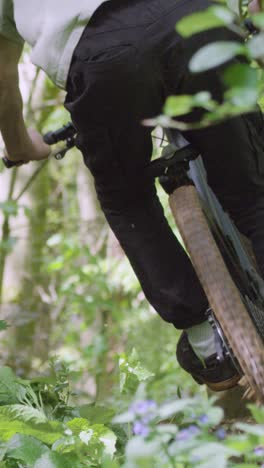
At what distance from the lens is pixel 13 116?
319 cm

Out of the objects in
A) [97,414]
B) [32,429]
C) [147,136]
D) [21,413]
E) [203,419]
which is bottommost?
[97,414]

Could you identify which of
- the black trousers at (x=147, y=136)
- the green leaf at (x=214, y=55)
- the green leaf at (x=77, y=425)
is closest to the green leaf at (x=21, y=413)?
the green leaf at (x=77, y=425)

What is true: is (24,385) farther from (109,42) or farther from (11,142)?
(109,42)

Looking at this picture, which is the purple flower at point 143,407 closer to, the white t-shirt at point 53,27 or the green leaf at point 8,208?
the white t-shirt at point 53,27

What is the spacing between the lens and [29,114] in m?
6.96

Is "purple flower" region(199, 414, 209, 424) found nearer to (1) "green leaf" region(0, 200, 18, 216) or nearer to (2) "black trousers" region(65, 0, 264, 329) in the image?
(2) "black trousers" region(65, 0, 264, 329)

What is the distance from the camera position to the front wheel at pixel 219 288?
95.0 inches

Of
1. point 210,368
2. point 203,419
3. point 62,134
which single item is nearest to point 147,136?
point 62,134

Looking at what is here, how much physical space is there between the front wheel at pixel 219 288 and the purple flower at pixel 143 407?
1017 mm

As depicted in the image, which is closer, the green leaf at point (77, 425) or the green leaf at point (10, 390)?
the green leaf at point (77, 425)

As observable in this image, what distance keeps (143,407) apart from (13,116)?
198 centimetres

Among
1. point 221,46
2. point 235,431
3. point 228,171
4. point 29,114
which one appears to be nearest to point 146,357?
point 29,114

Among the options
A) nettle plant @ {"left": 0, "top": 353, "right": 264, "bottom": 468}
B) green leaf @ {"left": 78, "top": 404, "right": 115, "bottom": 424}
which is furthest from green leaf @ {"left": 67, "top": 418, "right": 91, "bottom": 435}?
green leaf @ {"left": 78, "top": 404, "right": 115, "bottom": 424}

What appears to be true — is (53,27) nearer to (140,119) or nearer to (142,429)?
(140,119)
